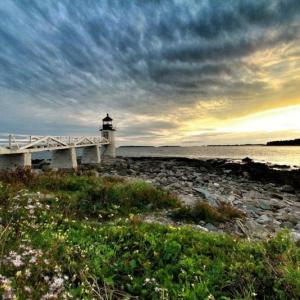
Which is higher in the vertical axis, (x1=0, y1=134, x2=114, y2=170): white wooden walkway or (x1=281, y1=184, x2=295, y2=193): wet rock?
(x1=0, y1=134, x2=114, y2=170): white wooden walkway

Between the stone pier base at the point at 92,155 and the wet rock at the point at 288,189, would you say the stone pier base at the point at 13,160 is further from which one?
the stone pier base at the point at 92,155

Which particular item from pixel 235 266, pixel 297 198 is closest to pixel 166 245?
pixel 235 266

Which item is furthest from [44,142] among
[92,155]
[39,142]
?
[92,155]

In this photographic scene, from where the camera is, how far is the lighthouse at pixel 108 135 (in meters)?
65.4

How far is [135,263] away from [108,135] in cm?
6164

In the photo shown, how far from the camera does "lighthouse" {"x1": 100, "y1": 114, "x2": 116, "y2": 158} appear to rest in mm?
65438

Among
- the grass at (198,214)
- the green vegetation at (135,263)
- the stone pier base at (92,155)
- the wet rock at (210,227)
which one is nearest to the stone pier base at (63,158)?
the stone pier base at (92,155)

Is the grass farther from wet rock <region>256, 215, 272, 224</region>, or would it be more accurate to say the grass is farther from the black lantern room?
the black lantern room

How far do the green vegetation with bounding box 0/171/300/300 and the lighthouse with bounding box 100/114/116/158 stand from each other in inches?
2307

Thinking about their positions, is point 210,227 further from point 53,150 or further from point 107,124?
point 107,124

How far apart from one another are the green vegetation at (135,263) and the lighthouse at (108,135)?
5860 cm

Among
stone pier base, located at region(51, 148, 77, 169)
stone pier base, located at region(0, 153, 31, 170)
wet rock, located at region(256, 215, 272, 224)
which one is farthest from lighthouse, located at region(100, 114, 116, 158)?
wet rock, located at region(256, 215, 272, 224)

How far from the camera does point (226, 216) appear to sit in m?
10.1

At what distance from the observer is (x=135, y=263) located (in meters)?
4.63
